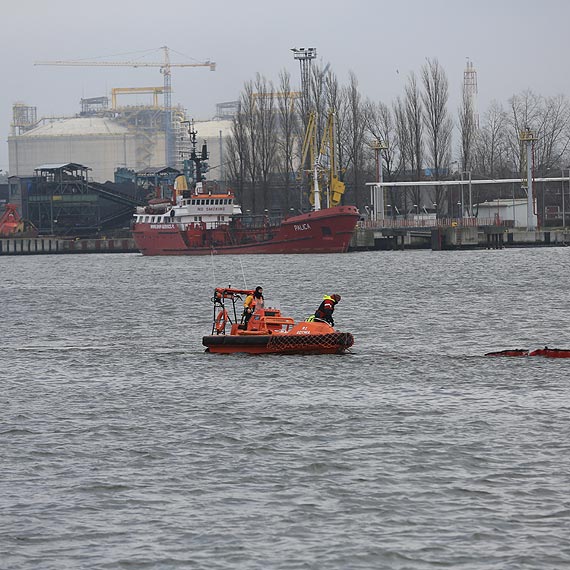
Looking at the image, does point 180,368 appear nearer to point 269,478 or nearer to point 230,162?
point 269,478

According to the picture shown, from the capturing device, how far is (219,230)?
433 feet

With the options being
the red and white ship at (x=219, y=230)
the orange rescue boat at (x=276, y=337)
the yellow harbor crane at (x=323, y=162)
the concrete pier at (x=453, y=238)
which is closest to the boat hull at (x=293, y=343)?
the orange rescue boat at (x=276, y=337)

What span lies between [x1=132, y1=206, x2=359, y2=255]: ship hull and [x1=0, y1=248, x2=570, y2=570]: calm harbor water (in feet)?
239

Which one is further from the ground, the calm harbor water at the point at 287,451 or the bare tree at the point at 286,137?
the bare tree at the point at 286,137

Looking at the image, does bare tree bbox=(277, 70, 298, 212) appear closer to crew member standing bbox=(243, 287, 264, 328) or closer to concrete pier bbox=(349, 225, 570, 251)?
concrete pier bbox=(349, 225, 570, 251)

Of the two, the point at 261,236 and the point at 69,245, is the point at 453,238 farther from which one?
the point at 69,245

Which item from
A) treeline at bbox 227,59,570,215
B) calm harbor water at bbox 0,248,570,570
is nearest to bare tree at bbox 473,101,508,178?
treeline at bbox 227,59,570,215

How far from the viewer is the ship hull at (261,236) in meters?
125

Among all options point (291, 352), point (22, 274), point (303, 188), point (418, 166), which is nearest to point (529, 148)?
point (418, 166)

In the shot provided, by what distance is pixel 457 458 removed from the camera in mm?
24047

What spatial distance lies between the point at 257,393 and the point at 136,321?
24.7m

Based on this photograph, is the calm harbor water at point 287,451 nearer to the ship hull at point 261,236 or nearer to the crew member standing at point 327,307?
the crew member standing at point 327,307

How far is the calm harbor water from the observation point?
1917 cm

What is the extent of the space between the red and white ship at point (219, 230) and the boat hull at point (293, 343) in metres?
85.3
